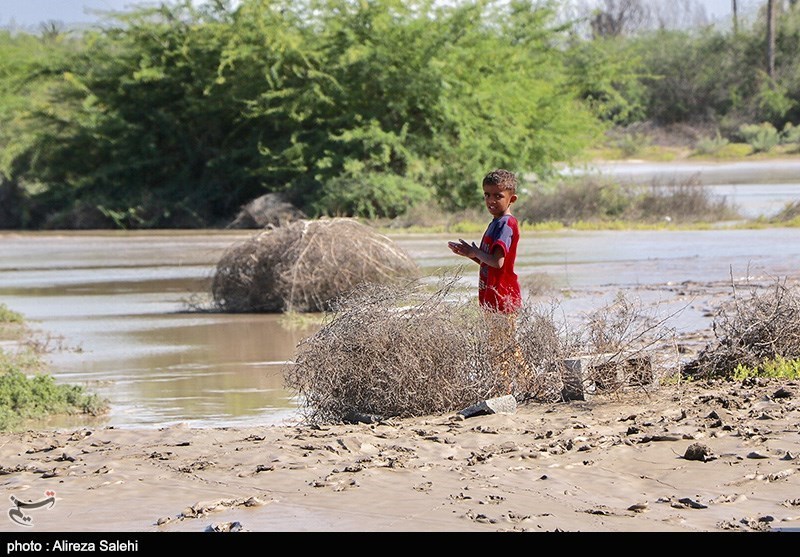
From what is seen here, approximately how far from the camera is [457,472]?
6.95 meters

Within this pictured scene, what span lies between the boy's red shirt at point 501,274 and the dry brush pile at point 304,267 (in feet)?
26.9

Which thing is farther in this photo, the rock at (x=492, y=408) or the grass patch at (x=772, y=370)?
the grass patch at (x=772, y=370)

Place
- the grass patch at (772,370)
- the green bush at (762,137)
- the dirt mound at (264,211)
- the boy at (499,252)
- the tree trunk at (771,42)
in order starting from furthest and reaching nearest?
1. the tree trunk at (771,42)
2. the green bush at (762,137)
3. the dirt mound at (264,211)
4. the grass patch at (772,370)
5. the boy at (499,252)

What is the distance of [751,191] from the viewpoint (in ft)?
140

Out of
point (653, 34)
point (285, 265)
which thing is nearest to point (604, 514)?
point (285, 265)

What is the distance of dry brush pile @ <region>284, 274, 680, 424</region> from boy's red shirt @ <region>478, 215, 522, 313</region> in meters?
0.11

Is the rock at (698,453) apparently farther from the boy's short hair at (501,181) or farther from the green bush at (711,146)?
the green bush at (711,146)

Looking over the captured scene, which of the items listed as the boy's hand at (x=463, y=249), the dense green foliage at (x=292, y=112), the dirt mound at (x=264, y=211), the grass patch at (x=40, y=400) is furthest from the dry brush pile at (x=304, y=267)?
the dirt mound at (x=264, y=211)

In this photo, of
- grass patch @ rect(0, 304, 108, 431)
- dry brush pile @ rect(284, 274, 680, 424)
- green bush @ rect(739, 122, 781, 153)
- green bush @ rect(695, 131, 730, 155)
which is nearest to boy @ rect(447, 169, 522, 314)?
dry brush pile @ rect(284, 274, 680, 424)

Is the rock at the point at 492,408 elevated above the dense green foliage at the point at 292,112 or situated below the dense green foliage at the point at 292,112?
below

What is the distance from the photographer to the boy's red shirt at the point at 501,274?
28.9 ft

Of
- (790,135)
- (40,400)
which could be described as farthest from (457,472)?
(790,135)

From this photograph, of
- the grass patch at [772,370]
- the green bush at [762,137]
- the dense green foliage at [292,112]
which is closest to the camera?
the grass patch at [772,370]

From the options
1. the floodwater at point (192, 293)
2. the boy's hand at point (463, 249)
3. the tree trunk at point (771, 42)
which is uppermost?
the tree trunk at point (771, 42)
